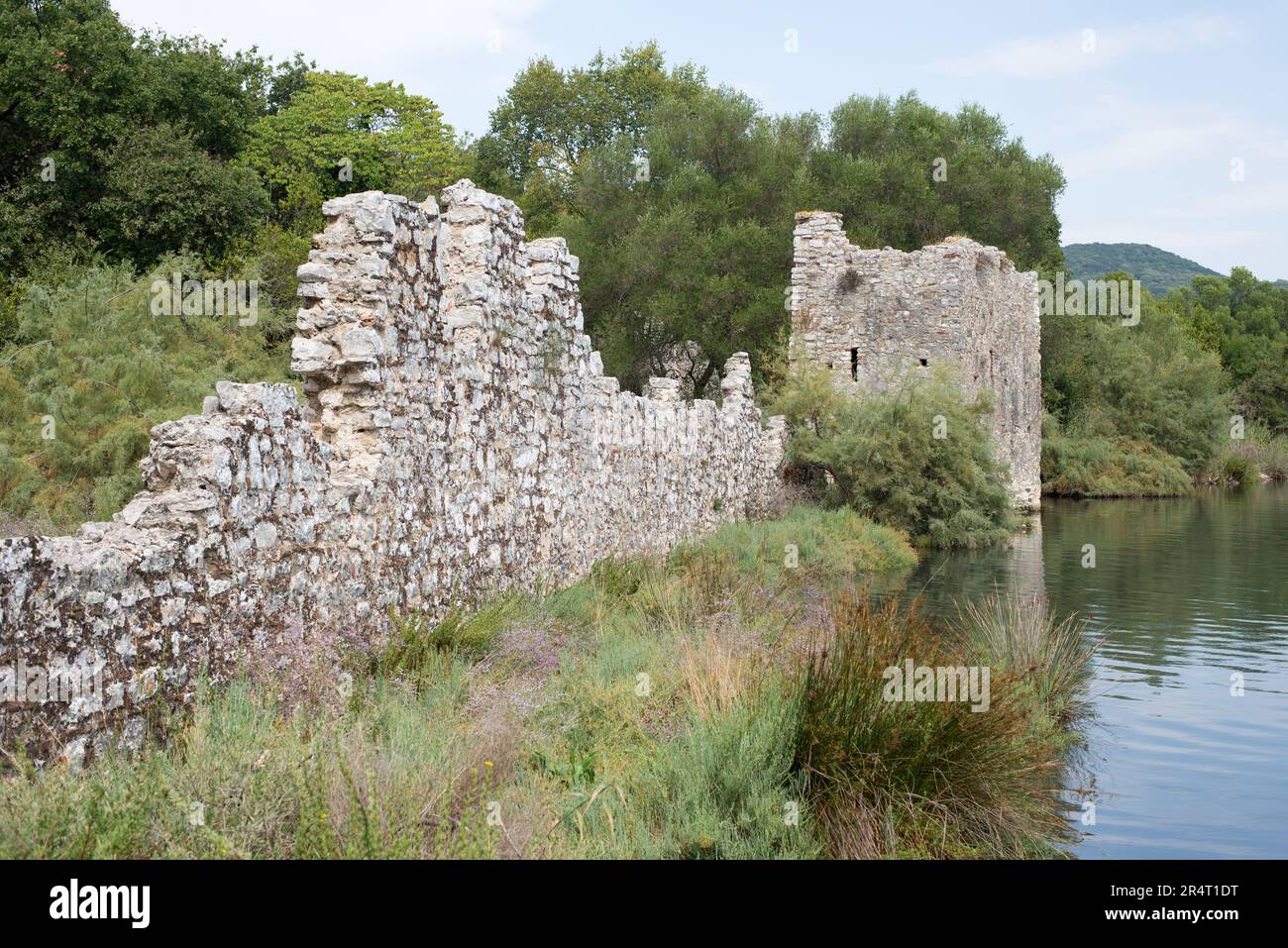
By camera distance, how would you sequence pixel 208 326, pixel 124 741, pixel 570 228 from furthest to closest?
1. pixel 570 228
2. pixel 208 326
3. pixel 124 741

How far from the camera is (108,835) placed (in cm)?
466

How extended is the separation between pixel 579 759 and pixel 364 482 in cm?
253

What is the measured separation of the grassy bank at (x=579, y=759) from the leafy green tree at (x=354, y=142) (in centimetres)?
2659

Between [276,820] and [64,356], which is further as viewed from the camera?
[64,356]

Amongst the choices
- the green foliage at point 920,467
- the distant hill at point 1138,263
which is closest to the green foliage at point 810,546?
the green foliage at point 920,467

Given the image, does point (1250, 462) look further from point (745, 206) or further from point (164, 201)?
point (164, 201)

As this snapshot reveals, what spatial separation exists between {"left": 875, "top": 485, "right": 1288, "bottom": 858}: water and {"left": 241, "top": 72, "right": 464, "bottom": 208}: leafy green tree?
69.0ft

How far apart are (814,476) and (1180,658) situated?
11.3 m

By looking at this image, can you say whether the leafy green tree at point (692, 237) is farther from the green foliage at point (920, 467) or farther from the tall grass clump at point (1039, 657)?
the tall grass clump at point (1039, 657)

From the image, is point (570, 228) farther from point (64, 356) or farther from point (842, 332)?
point (64, 356)

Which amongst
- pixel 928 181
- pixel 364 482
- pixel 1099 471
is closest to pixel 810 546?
pixel 364 482

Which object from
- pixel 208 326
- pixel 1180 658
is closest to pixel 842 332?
pixel 208 326

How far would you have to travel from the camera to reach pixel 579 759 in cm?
711

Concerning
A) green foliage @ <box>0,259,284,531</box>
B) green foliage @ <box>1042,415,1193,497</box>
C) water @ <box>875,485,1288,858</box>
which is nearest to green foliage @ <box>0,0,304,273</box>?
green foliage @ <box>0,259,284,531</box>
